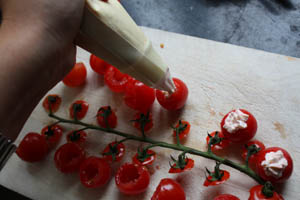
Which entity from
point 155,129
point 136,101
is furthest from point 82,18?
point 155,129

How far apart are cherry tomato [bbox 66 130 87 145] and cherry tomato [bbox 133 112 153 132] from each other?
0.21 metres

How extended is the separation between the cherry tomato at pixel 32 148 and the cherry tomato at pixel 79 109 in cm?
16

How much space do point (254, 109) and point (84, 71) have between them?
0.71 m

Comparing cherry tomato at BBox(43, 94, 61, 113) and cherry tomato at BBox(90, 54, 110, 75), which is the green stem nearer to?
cherry tomato at BBox(43, 94, 61, 113)

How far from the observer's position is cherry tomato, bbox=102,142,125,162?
1029 millimetres

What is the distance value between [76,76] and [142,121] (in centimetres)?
36

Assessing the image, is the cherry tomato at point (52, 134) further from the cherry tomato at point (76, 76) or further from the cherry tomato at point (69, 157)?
the cherry tomato at point (76, 76)

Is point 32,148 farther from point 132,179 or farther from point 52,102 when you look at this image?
point 132,179

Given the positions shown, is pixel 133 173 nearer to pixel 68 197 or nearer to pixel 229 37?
pixel 68 197

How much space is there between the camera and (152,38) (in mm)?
1240

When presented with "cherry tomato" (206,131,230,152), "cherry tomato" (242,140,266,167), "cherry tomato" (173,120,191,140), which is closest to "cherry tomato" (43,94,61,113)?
"cherry tomato" (173,120,191,140)

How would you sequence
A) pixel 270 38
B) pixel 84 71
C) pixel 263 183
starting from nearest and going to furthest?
pixel 263 183 < pixel 84 71 < pixel 270 38

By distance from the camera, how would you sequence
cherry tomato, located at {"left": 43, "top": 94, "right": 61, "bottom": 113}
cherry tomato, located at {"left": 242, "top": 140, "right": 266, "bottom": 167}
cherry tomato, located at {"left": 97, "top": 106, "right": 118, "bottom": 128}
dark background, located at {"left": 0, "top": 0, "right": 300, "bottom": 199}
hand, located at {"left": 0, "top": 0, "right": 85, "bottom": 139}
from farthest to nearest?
dark background, located at {"left": 0, "top": 0, "right": 300, "bottom": 199}
cherry tomato, located at {"left": 43, "top": 94, "right": 61, "bottom": 113}
cherry tomato, located at {"left": 97, "top": 106, "right": 118, "bottom": 128}
cherry tomato, located at {"left": 242, "top": 140, "right": 266, "bottom": 167}
hand, located at {"left": 0, "top": 0, "right": 85, "bottom": 139}

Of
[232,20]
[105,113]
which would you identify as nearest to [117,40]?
[105,113]
